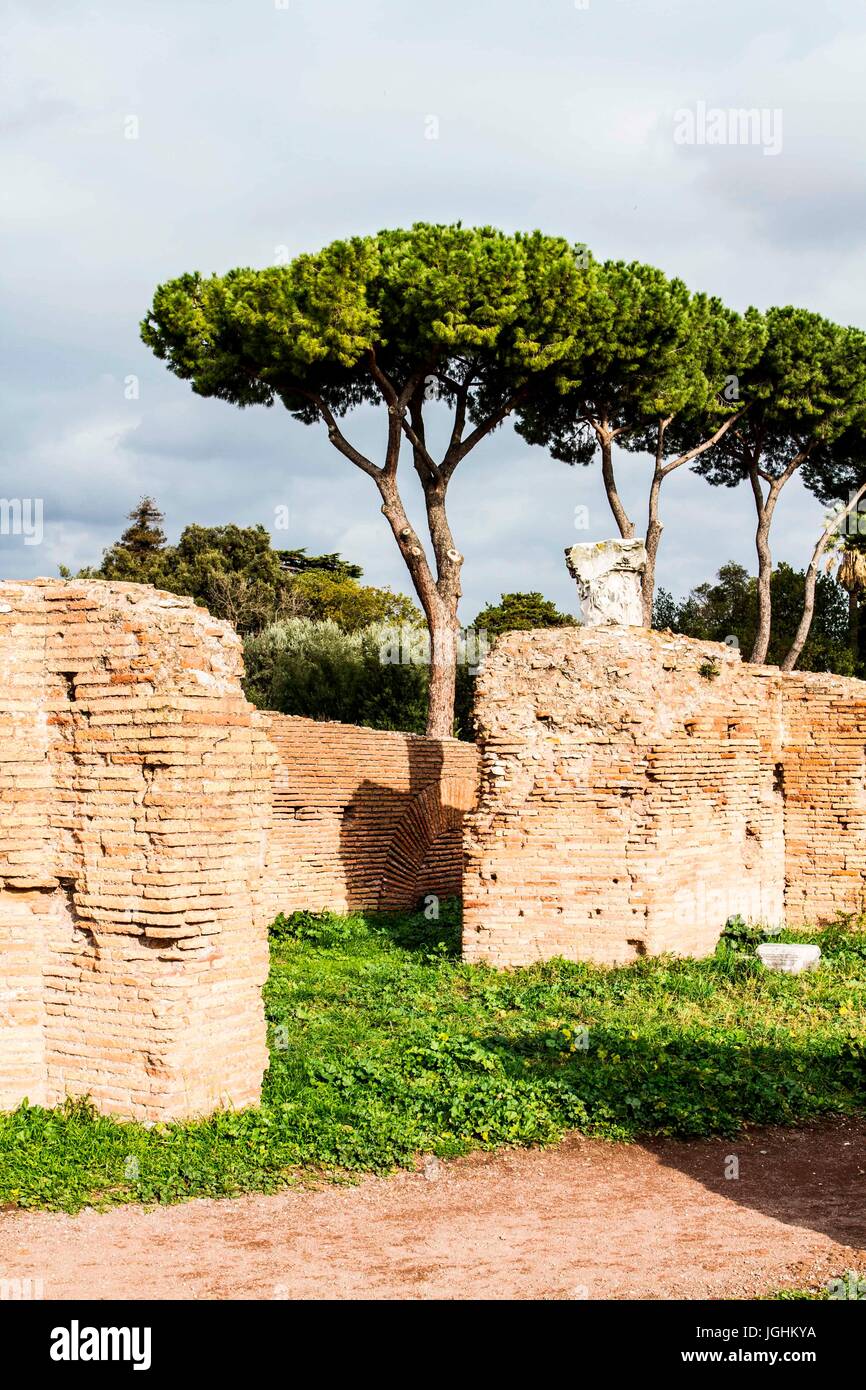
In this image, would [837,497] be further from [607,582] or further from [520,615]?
[607,582]

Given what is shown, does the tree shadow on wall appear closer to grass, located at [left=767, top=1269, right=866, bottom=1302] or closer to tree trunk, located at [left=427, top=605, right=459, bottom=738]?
tree trunk, located at [left=427, top=605, right=459, bottom=738]

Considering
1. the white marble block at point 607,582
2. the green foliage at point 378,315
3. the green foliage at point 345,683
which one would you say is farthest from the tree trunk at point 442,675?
the white marble block at point 607,582

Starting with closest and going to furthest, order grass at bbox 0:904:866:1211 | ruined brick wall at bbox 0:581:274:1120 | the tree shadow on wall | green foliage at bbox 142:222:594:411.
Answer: grass at bbox 0:904:866:1211
ruined brick wall at bbox 0:581:274:1120
the tree shadow on wall
green foliage at bbox 142:222:594:411

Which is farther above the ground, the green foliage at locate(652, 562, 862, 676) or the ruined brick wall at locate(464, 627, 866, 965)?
the green foliage at locate(652, 562, 862, 676)

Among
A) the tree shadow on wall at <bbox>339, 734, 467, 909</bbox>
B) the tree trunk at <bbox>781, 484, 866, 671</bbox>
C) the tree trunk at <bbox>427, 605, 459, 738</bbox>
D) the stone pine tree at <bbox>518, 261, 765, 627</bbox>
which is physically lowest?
the tree shadow on wall at <bbox>339, 734, 467, 909</bbox>

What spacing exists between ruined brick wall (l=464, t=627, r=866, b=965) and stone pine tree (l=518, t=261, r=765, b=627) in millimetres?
10495

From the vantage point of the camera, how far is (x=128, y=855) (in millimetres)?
6133

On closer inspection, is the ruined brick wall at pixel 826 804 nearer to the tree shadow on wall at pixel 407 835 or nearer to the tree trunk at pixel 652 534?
the tree shadow on wall at pixel 407 835

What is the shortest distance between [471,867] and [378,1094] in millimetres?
3729

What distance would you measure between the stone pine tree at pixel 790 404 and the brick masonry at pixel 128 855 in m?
18.6

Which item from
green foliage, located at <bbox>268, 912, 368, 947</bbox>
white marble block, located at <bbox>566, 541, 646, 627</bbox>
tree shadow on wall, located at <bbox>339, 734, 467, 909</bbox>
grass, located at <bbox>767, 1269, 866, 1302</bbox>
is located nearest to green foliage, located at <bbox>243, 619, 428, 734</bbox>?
tree shadow on wall, located at <bbox>339, 734, 467, 909</bbox>

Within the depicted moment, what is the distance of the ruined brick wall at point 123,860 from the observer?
6059 mm

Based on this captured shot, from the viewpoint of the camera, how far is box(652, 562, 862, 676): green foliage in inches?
1092

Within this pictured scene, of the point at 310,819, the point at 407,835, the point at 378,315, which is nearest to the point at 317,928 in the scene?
the point at 310,819
